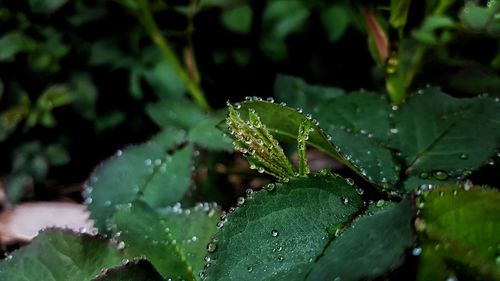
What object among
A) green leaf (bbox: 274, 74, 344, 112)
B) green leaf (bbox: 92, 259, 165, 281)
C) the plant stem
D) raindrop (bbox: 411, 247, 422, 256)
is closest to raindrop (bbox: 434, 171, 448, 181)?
raindrop (bbox: 411, 247, 422, 256)

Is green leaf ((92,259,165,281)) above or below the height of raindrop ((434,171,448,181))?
above

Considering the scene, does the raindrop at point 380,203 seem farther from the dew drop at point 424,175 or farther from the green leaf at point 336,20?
the green leaf at point 336,20

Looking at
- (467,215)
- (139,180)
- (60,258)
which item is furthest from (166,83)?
(467,215)

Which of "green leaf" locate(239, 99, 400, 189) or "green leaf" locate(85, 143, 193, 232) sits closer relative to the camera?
"green leaf" locate(239, 99, 400, 189)

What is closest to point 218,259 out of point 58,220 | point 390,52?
point 390,52

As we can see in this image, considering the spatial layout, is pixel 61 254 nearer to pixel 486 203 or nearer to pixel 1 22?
pixel 486 203

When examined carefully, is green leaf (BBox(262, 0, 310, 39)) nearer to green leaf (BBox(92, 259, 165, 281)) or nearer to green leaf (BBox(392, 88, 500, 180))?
green leaf (BBox(392, 88, 500, 180))

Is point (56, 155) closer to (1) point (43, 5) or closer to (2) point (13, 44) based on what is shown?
(2) point (13, 44)
